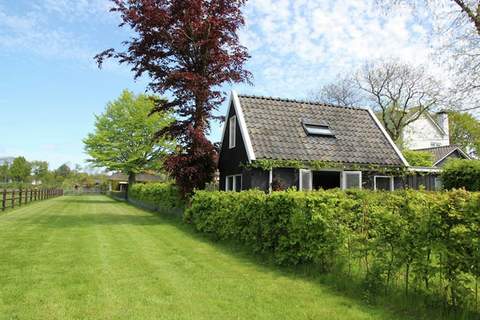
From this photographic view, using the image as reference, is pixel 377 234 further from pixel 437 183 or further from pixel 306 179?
pixel 437 183

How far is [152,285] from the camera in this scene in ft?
20.4

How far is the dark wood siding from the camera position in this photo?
53.0ft

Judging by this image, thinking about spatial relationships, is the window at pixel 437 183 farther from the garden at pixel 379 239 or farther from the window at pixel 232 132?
the garden at pixel 379 239

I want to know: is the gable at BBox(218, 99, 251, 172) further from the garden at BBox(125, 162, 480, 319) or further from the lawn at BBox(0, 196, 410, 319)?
the lawn at BBox(0, 196, 410, 319)

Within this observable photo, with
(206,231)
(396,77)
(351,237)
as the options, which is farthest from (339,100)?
(351,237)

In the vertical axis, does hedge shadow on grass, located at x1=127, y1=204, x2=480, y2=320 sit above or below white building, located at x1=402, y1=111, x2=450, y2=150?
below

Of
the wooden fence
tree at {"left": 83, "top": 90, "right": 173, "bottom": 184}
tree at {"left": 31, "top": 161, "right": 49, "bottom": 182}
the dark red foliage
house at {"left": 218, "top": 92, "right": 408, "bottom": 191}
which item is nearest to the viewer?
house at {"left": 218, "top": 92, "right": 408, "bottom": 191}

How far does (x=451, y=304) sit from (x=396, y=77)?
36.3 metres

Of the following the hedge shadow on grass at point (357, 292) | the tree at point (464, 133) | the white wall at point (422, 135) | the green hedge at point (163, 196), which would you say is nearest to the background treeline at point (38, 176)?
the green hedge at point (163, 196)

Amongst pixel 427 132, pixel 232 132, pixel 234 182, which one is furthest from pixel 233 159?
pixel 427 132

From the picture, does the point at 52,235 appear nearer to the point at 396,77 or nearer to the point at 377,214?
the point at 377,214

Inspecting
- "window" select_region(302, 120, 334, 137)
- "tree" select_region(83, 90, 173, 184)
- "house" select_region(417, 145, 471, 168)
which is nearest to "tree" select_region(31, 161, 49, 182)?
"tree" select_region(83, 90, 173, 184)

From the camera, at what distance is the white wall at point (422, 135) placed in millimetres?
42384

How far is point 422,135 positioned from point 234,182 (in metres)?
34.4
